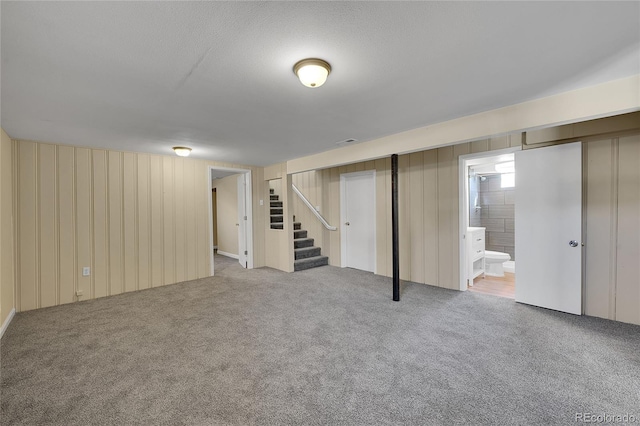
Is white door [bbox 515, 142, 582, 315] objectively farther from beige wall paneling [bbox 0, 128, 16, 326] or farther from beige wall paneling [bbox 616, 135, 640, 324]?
beige wall paneling [bbox 0, 128, 16, 326]

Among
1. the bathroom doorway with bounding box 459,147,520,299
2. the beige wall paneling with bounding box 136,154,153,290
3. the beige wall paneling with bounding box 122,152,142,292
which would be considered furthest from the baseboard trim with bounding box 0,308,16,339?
the bathroom doorway with bounding box 459,147,520,299

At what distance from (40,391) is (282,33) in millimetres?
2959

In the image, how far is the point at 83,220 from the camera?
3928mm

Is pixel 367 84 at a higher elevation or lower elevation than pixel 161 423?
higher

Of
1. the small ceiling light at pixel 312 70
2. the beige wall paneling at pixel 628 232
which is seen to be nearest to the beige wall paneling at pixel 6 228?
the small ceiling light at pixel 312 70

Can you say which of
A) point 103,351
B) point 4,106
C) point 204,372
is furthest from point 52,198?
point 204,372

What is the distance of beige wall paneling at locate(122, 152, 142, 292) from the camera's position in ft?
14.0

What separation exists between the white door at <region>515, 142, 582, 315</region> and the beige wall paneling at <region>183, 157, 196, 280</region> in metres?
5.19

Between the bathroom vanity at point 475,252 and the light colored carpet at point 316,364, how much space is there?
2.58 feet

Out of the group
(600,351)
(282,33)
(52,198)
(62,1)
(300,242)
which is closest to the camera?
(62,1)

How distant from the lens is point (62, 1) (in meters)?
1.24

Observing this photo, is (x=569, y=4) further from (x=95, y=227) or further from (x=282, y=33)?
(x=95, y=227)

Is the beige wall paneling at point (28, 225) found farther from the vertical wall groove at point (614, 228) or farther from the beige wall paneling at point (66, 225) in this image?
the vertical wall groove at point (614, 228)

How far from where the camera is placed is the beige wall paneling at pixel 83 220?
3.88 m
